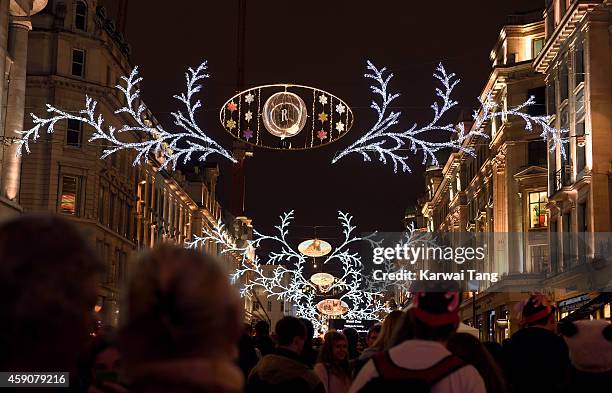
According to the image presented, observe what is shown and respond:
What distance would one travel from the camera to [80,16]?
46188 millimetres

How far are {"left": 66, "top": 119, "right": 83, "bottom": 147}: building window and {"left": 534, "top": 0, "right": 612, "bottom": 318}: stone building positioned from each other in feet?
74.0

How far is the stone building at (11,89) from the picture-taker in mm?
30094

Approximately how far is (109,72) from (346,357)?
41851mm

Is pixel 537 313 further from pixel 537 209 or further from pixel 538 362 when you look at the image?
pixel 537 209

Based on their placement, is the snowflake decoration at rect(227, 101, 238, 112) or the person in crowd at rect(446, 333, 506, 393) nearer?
the person in crowd at rect(446, 333, 506, 393)

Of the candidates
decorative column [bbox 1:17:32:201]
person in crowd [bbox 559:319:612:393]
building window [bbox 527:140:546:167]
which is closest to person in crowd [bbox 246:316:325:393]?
person in crowd [bbox 559:319:612:393]

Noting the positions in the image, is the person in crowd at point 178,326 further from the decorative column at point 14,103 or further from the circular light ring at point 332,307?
the circular light ring at point 332,307

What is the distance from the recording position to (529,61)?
48.6 metres

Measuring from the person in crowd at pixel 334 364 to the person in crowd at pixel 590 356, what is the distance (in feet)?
11.1

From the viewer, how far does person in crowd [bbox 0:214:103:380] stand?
2.09m

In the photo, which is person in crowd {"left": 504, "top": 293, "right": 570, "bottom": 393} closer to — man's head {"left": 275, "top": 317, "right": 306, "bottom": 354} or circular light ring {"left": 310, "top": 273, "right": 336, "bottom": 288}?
man's head {"left": 275, "top": 317, "right": 306, "bottom": 354}

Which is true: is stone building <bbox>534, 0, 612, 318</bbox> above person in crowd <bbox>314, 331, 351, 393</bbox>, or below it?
above

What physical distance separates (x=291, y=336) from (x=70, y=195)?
39.4 meters

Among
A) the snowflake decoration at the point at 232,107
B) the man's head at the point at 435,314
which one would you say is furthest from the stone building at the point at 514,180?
the man's head at the point at 435,314
